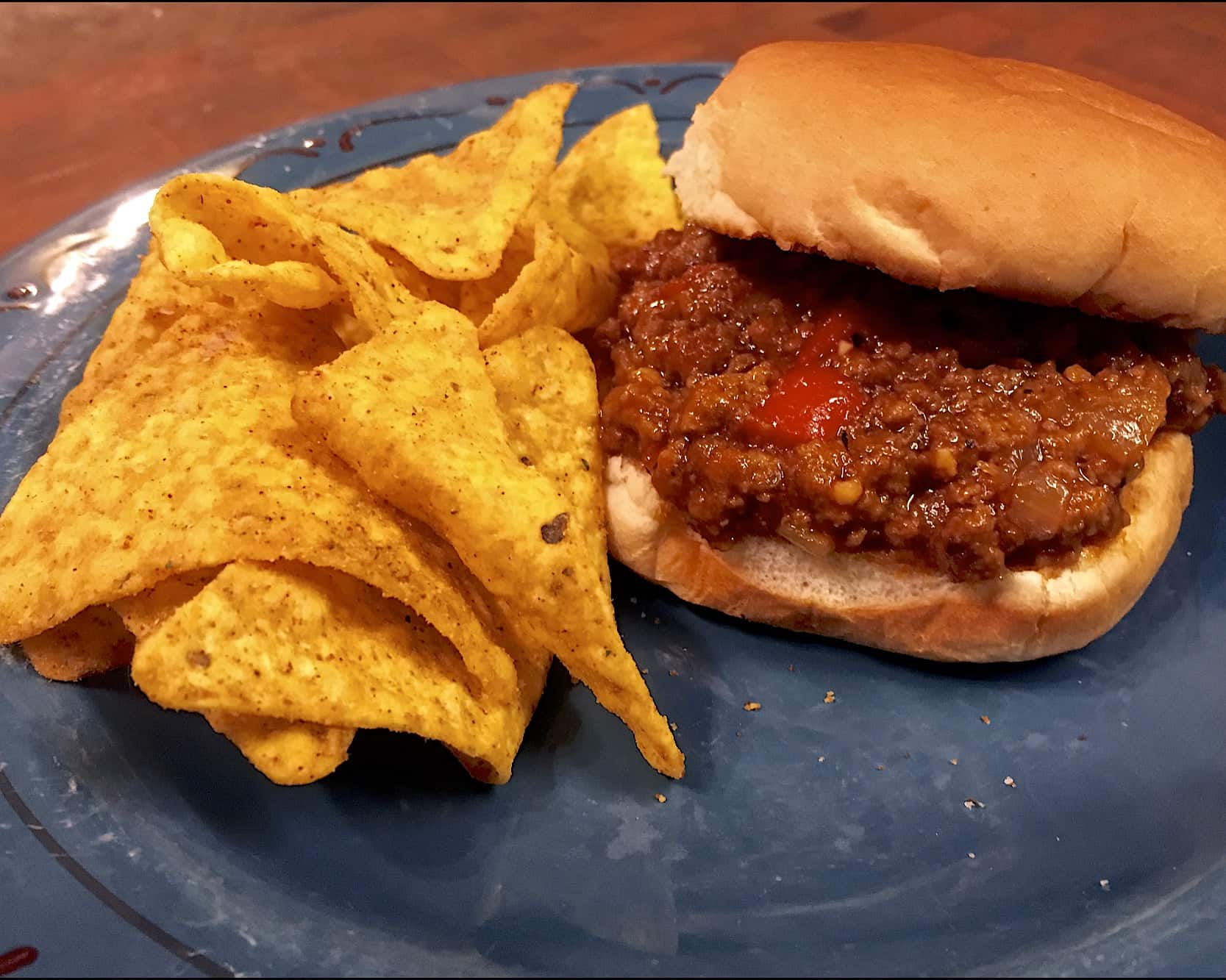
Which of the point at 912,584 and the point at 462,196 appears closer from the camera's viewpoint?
the point at 912,584

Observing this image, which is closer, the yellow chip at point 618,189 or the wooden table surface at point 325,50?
the yellow chip at point 618,189

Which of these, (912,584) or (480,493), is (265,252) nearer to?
(480,493)

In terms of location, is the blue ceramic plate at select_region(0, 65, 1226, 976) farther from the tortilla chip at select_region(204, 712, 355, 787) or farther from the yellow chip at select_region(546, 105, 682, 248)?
the yellow chip at select_region(546, 105, 682, 248)

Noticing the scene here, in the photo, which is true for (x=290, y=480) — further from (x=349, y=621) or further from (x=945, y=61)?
(x=945, y=61)

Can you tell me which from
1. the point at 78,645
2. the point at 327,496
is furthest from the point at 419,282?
the point at 78,645

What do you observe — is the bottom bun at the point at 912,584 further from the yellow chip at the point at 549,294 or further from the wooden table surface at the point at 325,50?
the wooden table surface at the point at 325,50

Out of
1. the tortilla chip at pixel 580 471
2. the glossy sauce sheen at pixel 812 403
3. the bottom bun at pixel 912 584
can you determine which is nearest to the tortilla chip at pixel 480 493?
the tortilla chip at pixel 580 471

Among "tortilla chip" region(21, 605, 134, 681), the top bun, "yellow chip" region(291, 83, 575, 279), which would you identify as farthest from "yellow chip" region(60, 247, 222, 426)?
the top bun
